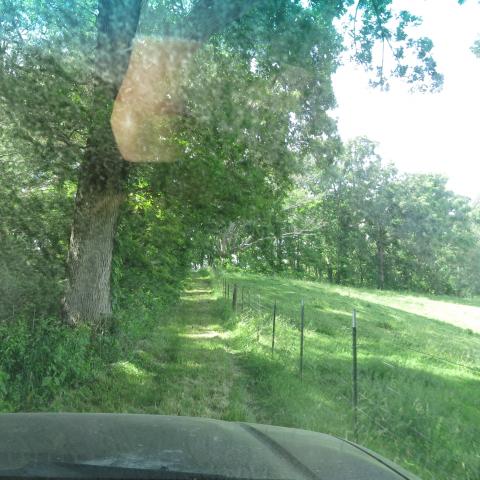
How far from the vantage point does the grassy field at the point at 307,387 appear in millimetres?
6519

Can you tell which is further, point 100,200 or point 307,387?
point 100,200

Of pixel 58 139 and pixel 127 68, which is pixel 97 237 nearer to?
pixel 58 139

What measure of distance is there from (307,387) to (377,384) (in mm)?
1143

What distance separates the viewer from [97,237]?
33.9ft

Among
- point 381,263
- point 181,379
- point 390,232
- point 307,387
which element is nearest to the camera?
point 307,387

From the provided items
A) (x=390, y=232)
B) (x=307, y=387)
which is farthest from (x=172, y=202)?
(x=390, y=232)

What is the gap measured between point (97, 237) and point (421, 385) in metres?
6.30

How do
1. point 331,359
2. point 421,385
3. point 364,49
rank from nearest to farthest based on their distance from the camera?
1. point 421,385
2. point 331,359
3. point 364,49

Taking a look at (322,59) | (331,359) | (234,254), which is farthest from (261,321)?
(234,254)

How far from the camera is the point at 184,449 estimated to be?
7.79ft

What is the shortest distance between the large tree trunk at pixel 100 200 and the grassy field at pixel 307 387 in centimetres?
114

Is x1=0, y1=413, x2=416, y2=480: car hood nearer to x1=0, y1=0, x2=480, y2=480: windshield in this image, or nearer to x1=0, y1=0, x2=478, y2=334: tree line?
x1=0, y1=0, x2=480, y2=480: windshield

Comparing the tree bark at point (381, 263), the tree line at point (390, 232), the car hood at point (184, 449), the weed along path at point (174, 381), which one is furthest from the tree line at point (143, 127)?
the tree bark at point (381, 263)

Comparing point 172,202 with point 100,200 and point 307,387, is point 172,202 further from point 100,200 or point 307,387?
point 307,387
